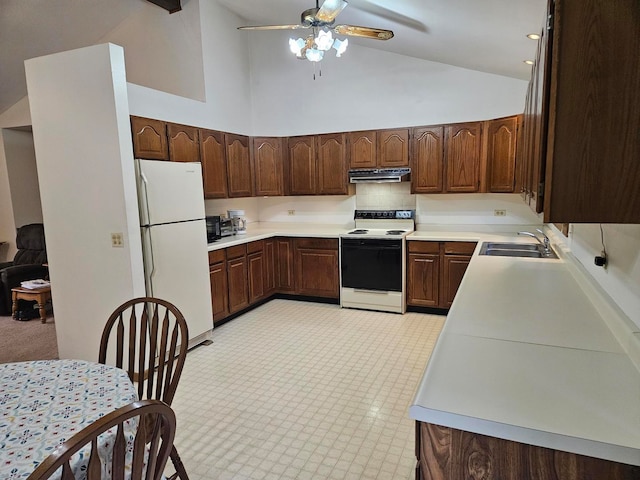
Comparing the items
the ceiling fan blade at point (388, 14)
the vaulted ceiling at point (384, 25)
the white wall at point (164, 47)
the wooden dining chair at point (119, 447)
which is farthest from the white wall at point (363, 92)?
the wooden dining chair at point (119, 447)

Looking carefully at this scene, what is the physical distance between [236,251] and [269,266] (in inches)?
28.8

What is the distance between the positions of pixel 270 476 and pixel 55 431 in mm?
1191

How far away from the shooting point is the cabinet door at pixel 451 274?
4.04 meters

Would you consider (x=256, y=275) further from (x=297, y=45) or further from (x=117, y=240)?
(x=297, y=45)

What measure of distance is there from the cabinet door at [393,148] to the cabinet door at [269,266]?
169cm

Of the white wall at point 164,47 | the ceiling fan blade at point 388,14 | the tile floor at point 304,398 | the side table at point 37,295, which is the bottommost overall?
the tile floor at point 304,398

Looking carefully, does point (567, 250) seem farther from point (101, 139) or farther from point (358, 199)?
point (101, 139)

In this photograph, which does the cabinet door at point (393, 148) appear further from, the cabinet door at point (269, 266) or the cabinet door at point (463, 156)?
the cabinet door at point (269, 266)

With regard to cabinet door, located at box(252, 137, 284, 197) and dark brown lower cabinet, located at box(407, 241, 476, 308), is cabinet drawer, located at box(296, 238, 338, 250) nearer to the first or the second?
cabinet door, located at box(252, 137, 284, 197)

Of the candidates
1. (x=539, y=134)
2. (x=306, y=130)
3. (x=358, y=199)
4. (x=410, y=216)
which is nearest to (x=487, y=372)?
(x=539, y=134)

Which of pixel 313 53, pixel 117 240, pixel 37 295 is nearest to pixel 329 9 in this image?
pixel 313 53

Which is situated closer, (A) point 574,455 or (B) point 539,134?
(A) point 574,455

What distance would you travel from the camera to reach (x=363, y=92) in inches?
184

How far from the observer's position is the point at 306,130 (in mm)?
5016
